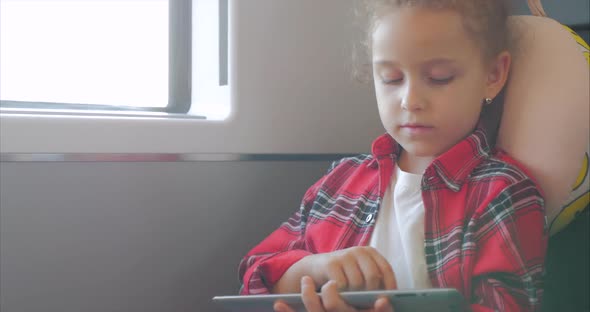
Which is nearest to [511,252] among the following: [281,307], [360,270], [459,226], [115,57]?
[459,226]

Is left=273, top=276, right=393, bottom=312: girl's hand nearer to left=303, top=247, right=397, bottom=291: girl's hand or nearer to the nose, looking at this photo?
left=303, top=247, right=397, bottom=291: girl's hand

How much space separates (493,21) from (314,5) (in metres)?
0.43

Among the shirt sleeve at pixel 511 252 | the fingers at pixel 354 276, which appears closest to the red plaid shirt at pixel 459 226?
the shirt sleeve at pixel 511 252

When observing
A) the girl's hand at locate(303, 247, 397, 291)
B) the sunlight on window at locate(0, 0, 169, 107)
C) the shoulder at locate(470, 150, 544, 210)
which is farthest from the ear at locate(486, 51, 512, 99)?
the sunlight on window at locate(0, 0, 169, 107)

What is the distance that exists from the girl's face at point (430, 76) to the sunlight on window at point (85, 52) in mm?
537

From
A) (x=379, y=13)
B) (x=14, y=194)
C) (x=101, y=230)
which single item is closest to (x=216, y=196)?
(x=101, y=230)

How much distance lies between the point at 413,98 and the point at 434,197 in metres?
0.13

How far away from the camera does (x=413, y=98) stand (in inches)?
34.7

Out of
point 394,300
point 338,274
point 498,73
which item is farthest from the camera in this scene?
point 498,73

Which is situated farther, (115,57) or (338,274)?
(115,57)

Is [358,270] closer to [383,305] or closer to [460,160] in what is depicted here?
[383,305]

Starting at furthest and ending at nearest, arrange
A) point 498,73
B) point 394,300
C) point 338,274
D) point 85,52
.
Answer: point 85,52 → point 498,73 → point 338,274 → point 394,300

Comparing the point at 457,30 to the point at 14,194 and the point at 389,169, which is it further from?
the point at 14,194

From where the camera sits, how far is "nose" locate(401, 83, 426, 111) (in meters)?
0.88
